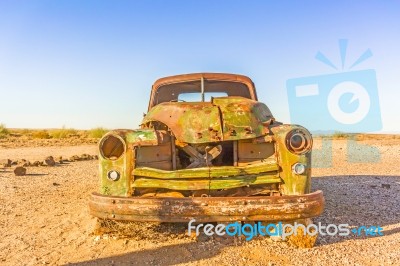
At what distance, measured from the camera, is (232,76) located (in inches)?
245

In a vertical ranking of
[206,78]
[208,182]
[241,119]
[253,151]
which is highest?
[206,78]

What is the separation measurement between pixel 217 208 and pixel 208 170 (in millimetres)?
418

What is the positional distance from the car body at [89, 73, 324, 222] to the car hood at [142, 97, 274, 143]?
0.01 metres

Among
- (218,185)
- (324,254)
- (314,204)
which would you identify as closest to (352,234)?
(324,254)

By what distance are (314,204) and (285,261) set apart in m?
0.61

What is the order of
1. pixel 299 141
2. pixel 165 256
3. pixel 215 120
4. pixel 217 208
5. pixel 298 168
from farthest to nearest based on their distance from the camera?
1. pixel 215 120
2. pixel 299 141
3. pixel 298 168
4. pixel 165 256
5. pixel 217 208

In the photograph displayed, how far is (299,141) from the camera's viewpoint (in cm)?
398

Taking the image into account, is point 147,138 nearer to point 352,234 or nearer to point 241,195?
point 241,195

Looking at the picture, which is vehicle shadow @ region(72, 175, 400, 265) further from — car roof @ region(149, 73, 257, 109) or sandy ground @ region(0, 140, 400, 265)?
car roof @ region(149, 73, 257, 109)

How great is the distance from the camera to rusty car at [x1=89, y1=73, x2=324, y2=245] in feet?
11.6

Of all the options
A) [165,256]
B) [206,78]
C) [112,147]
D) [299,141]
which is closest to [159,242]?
[165,256]

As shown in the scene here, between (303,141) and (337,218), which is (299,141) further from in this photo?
(337,218)

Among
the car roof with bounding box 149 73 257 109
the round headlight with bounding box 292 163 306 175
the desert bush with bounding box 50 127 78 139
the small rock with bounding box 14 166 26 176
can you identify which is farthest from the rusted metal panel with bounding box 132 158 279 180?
the desert bush with bounding box 50 127 78 139

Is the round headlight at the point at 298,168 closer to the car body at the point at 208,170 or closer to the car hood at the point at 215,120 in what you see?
the car body at the point at 208,170
